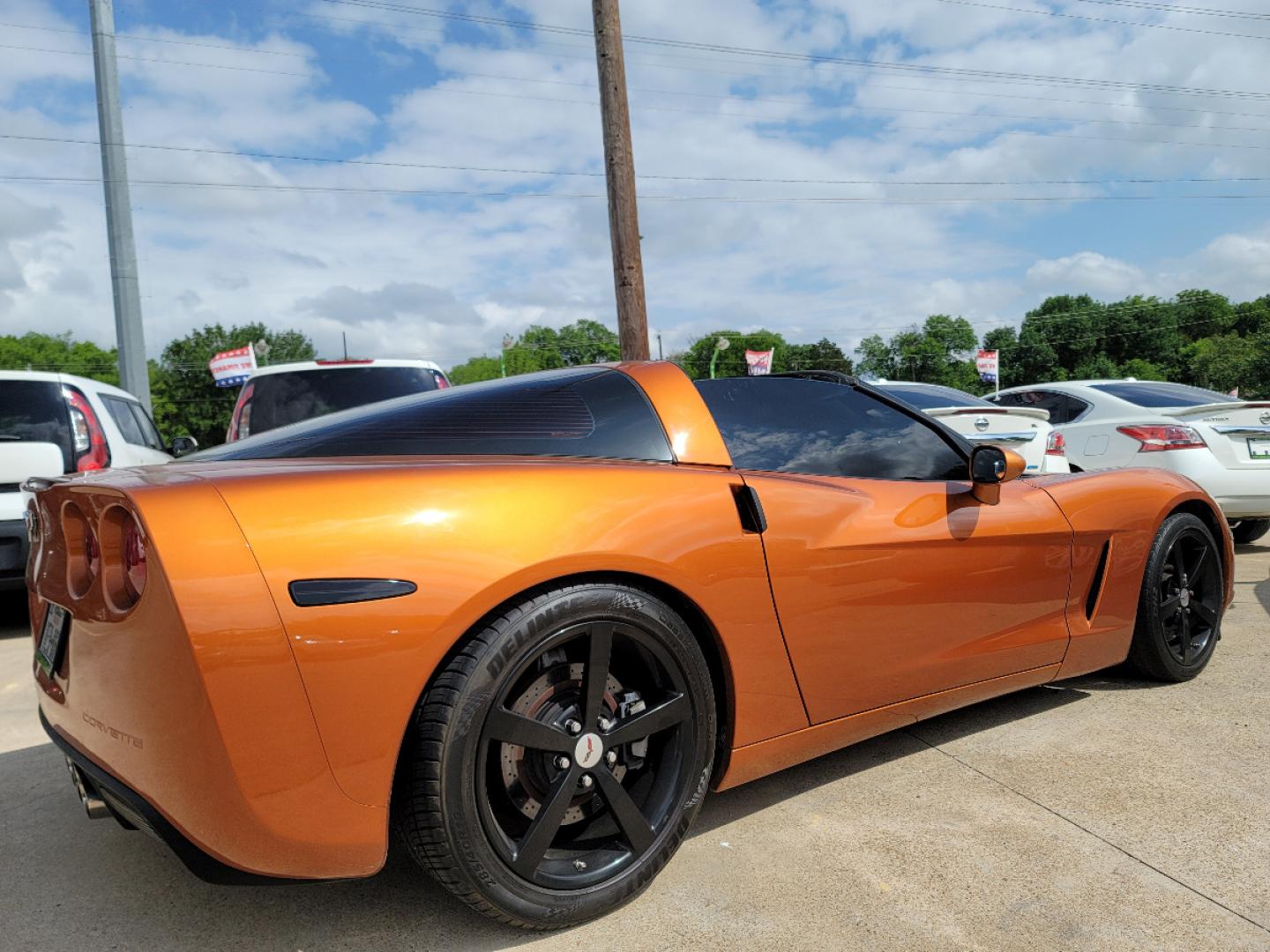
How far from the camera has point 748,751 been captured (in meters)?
2.32

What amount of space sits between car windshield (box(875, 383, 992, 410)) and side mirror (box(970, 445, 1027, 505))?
158 inches

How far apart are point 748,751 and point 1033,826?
32.0 inches

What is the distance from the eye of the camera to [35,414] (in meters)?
5.71

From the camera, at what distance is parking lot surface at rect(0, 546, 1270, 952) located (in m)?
2.00

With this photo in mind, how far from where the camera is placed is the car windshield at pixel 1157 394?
7.24 m

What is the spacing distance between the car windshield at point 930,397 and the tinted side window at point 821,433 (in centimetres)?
401

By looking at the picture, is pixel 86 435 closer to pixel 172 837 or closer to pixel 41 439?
pixel 41 439

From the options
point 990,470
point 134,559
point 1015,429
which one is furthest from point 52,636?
point 1015,429

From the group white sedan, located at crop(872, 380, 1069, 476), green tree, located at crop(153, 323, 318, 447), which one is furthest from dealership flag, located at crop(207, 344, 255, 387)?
green tree, located at crop(153, 323, 318, 447)

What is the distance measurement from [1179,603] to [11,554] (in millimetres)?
5951

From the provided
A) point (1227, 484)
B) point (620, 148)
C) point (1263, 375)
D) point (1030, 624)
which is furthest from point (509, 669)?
point (1263, 375)

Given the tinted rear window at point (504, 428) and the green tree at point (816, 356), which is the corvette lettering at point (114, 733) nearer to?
the tinted rear window at point (504, 428)

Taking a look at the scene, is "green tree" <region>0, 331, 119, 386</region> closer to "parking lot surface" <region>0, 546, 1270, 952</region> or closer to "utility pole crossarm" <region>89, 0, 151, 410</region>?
"utility pole crossarm" <region>89, 0, 151, 410</region>

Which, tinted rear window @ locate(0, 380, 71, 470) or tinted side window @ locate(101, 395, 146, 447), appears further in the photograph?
tinted side window @ locate(101, 395, 146, 447)
